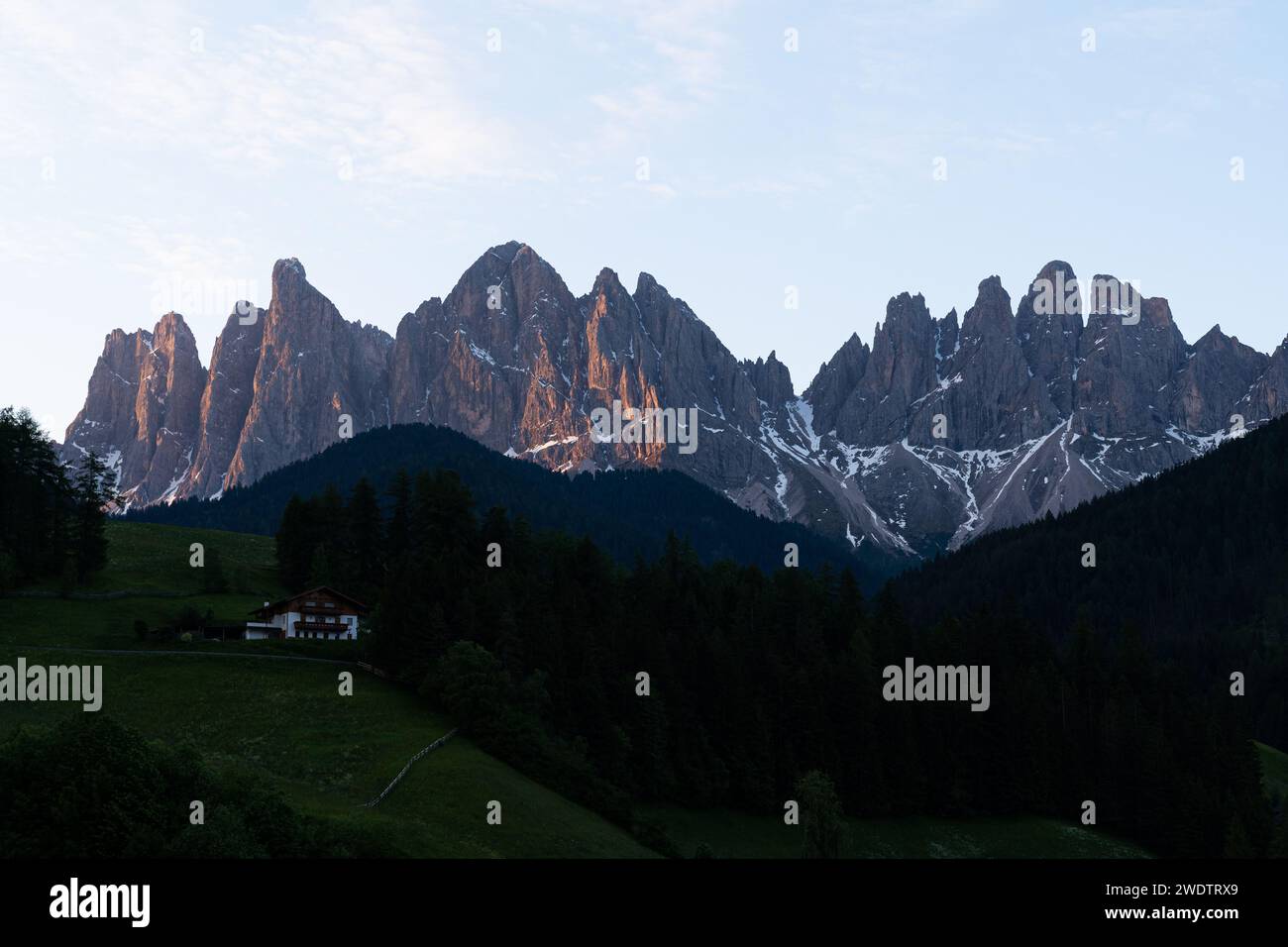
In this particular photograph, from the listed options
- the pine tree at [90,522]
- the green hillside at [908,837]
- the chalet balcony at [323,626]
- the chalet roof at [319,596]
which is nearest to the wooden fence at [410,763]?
the green hillside at [908,837]

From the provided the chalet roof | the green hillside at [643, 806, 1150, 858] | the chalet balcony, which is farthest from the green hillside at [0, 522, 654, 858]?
the green hillside at [643, 806, 1150, 858]

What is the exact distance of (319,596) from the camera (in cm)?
11619

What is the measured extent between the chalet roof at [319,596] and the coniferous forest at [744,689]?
4.10m

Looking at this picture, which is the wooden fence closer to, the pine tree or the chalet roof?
the chalet roof

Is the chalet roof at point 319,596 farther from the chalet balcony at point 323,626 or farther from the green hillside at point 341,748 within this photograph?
the green hillside at point 341,748

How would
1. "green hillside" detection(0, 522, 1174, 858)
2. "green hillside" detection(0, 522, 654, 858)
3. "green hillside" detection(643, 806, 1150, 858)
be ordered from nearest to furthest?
"green hillside" detection(0, 522, 654, 858), "green hillside" detection(0, 522, 1174, 858), "green hillside" detection(643, 806, 1150, 858)

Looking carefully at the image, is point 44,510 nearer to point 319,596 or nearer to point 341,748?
point 319,596

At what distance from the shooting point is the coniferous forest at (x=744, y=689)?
104500mm

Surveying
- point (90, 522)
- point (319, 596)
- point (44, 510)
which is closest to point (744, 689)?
point (319, 596)

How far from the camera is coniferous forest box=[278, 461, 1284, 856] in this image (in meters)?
104

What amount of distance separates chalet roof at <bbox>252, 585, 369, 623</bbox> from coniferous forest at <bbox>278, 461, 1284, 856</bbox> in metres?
4.10

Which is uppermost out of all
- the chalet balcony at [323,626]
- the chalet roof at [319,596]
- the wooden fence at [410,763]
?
the chalet roof at [319,596]
